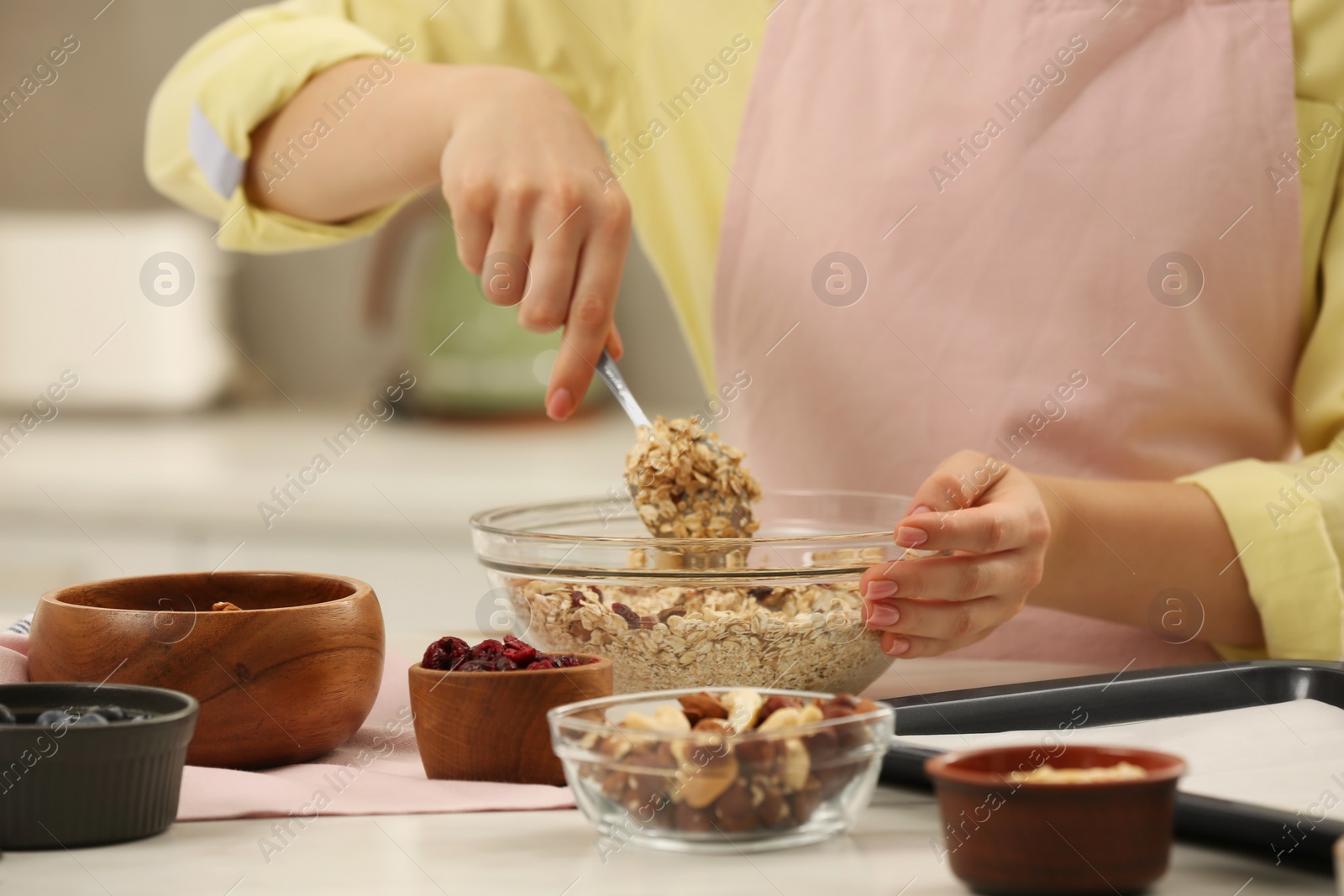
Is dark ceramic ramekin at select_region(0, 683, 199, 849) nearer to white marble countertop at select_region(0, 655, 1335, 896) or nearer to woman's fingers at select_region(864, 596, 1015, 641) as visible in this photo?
white marble countertop at select_region(0, 655, 1335, 896)

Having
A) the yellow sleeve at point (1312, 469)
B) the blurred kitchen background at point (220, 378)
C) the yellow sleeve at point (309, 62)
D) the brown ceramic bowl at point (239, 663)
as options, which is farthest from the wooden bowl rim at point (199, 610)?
the blurred kitchen background at point (220, 378)

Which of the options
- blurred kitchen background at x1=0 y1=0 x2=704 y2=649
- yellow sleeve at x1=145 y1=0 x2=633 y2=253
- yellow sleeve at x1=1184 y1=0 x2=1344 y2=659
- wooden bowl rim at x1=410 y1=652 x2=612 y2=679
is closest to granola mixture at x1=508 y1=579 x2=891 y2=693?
wooden bowl rim at x1=410 y1=652 x2=612 y2=679

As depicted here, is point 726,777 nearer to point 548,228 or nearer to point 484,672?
point 484,672

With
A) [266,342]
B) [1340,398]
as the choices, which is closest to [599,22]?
[1340,398]

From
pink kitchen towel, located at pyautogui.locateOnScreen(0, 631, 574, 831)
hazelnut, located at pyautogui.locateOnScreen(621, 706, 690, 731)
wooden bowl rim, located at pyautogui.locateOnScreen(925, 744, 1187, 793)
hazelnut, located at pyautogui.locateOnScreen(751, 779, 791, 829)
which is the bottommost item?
pink kitchen towel, located at pyautogui.locateOnScreen(0, 631, 574, 831)

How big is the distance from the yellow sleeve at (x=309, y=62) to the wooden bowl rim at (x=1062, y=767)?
772 mm

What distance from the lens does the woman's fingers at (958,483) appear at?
77cm

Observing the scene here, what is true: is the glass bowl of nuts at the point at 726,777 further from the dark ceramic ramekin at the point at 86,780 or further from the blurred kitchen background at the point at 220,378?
the blurred kitchen background at the point at 220,378

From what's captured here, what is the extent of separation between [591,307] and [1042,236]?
1.33 feet

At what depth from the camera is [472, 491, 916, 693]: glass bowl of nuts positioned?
0.76m

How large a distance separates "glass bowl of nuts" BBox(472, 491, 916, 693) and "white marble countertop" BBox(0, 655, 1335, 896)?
175 millimetres

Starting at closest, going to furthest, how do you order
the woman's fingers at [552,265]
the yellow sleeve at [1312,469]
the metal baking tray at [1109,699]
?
the metal baking tray at [1109,699]
the woman's fingers at [552,265]
the yellow sleeve at [1312,469]

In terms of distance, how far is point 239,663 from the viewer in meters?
0.65

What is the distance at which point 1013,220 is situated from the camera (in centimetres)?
110
